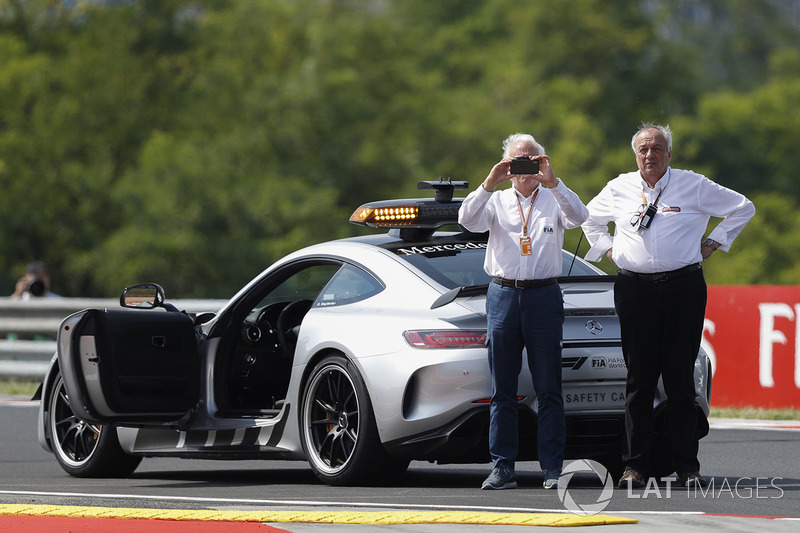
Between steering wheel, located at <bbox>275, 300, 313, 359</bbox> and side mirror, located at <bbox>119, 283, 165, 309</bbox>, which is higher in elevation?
side mirror, located at <bbox>119, 283, 165, 309</bbox>

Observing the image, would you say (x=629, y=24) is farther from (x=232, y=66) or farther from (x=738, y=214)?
(x=738, y=214)

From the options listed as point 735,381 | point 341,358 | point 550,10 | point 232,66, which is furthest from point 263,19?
point 341,358

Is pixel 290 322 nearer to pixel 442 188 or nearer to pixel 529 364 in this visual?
pixel 442 188

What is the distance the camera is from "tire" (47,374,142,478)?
9352 mm

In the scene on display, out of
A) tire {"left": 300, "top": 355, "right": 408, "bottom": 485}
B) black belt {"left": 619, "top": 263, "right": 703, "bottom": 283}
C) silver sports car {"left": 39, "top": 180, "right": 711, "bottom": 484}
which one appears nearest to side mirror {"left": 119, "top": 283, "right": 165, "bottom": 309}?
silver sports car {"left": 39, "top": 180, "right": 711, "bottom": 484}

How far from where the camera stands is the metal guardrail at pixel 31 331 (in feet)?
57.4

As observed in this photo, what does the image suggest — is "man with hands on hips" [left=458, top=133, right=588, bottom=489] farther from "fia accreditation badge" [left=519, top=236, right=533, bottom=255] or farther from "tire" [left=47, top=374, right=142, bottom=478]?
"tire" [left=47, top=374, right=142, bottom=478]

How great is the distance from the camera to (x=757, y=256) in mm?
52719

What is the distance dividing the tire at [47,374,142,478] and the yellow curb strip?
93.7 inches

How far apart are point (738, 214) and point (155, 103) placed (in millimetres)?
41727

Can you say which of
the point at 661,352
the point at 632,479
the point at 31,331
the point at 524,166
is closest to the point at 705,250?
the point at 661,352

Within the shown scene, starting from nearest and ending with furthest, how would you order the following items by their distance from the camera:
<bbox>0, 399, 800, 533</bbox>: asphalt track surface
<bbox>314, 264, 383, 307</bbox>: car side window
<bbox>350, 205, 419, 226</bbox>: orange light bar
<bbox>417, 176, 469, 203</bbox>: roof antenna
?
<bbox>0, 399, 800, 533</bbox>: asphalt track surface
<bbox>314, 264, 383, 307</bbox>: car side window
<bbox>350, 205, 419, 226</bbox>: orange light bar
<bbox>417, 176, 469, 203</bbox>: roof antenna

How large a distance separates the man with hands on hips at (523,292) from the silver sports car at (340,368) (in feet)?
0.63

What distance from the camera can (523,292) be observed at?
25.4 feet
